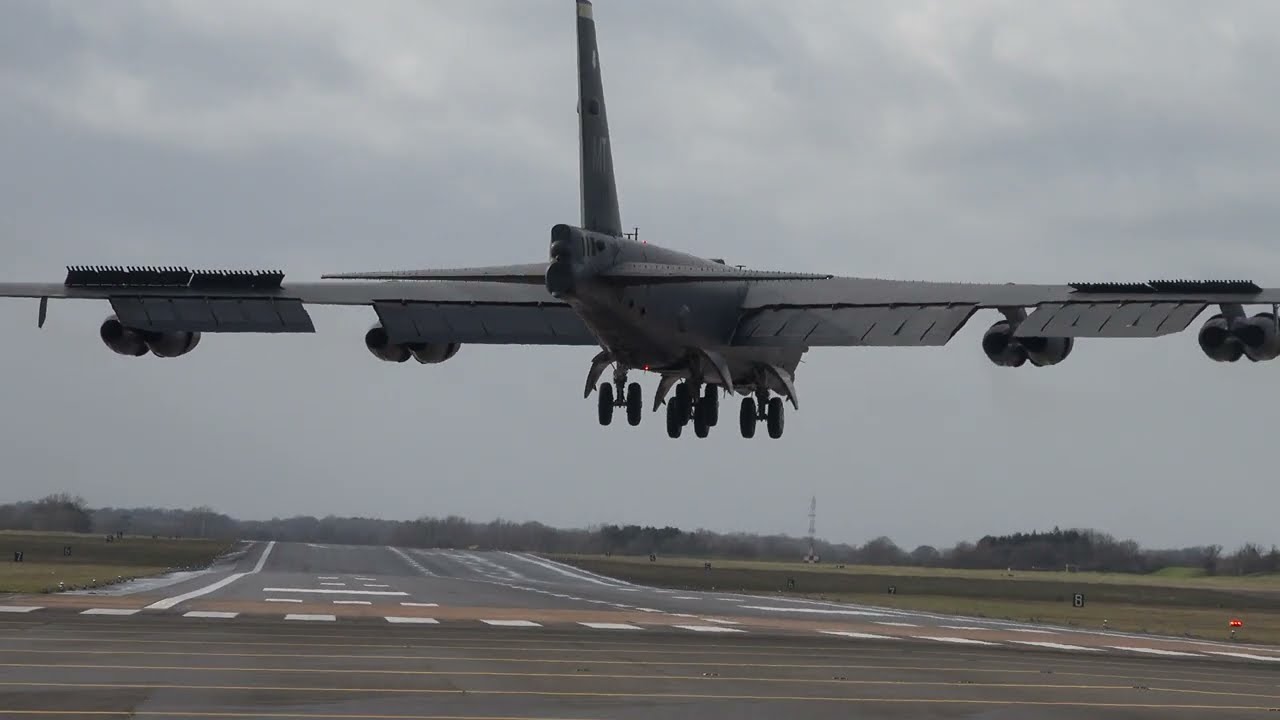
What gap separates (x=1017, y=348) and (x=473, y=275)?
13552 mm

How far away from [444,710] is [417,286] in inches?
561

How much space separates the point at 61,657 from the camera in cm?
3022

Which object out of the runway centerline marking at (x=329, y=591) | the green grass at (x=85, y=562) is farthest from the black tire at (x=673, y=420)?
the green grass at (x=85, y=562)

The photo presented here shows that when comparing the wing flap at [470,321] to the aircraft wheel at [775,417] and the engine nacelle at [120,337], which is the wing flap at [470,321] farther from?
the aircraft wheel at [775,417]

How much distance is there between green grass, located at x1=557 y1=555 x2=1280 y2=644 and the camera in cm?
6875

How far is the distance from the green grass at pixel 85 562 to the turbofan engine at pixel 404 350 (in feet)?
84.6

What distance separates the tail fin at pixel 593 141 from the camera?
35.4 meters

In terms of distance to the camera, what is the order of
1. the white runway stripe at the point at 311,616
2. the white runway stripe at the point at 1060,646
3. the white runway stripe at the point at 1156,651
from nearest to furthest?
the white runway stripe at the point at 1156,651
the white runway stripe at the point at 311,616
the white runway stripe at the point at 1060,646

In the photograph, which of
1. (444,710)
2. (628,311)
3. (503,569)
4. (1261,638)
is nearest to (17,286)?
(628,311)

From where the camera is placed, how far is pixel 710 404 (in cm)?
4062

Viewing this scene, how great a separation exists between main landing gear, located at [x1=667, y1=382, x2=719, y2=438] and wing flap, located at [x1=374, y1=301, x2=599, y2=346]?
459cm

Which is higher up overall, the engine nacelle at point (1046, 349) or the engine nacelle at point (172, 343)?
the engine nacelle at point (1046, 349)

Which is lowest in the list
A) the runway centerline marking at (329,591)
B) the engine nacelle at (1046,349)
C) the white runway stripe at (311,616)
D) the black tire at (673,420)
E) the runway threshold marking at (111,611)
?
the runway threshold marking at (111,611)

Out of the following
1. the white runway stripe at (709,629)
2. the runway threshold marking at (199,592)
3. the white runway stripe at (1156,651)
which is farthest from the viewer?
the runway threshold marking at (199,592)
